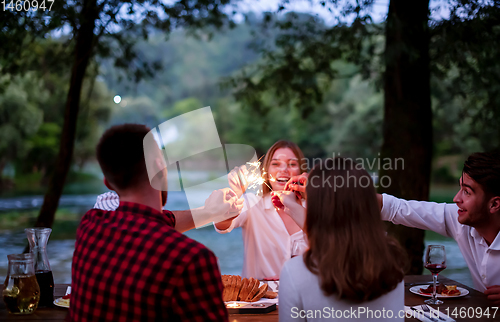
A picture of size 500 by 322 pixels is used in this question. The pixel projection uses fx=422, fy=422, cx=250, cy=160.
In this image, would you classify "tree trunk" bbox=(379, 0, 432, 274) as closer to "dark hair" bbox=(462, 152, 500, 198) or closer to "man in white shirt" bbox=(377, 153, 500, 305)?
"man in white shirt" bbox=(377, 153, 500, 305)

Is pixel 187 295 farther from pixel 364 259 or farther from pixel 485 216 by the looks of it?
pixel 485 216

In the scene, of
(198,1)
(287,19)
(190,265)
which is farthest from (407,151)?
(190,265)

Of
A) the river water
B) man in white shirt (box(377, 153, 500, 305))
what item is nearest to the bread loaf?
man in white shirt (box(377, 153, 500, 305))

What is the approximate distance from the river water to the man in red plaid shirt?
8.86 m

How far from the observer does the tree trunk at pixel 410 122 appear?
479 cm

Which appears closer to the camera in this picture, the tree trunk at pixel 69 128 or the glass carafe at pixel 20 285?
the glass carafe at pixel 20 285

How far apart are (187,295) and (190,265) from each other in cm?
10

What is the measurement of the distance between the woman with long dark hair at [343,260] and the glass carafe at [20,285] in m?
1.34

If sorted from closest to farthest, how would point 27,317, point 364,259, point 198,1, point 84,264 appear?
1. point 84,264
2. point 364,259
3. point 27,317
4. point 198,1

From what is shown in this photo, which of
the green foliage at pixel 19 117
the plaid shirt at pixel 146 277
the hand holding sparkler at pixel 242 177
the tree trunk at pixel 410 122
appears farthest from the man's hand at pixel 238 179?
the green foliage at pixel 19 117

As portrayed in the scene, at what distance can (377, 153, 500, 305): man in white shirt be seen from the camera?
2.64 m

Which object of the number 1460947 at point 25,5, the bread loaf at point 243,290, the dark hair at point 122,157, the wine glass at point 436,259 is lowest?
the bread loaf at point 243,290

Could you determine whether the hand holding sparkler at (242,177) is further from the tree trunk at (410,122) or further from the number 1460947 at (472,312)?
the tree trunk at (410,122)

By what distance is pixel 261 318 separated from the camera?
7.07 ft
